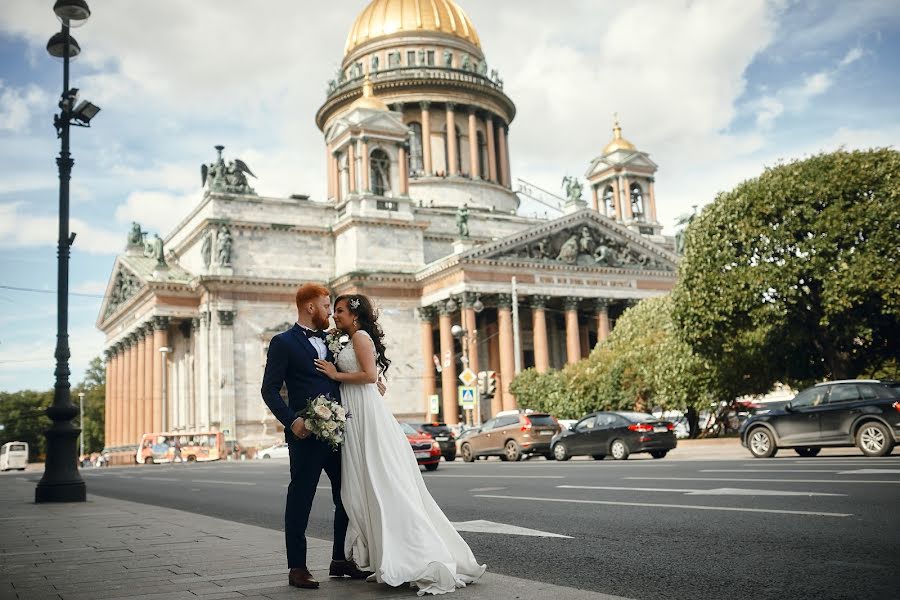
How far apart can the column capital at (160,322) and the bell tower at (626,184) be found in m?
31.7

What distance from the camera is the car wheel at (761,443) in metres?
20.2

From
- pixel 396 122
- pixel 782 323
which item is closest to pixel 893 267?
pixel 782 323

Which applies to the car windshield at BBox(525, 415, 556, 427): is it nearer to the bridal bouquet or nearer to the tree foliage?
the tree foliage

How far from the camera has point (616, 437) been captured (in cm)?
2586

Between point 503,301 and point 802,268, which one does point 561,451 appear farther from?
point 503,301

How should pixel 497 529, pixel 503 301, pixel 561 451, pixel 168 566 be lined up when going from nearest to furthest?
pixel 168 566
pixel 497 529
pixel 561 451
pixel 503 301

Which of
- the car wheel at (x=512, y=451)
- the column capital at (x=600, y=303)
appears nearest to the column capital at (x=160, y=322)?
the column capital at (x=600, y=303)

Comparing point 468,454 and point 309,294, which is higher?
point 309,294

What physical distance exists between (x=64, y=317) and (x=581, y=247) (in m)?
41.1

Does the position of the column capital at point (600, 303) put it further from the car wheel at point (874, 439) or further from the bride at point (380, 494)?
the bride at point (380, 494)

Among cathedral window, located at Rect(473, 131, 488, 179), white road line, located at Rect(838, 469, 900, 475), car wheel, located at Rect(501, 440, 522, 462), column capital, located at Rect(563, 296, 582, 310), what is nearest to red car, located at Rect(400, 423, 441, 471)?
car wheel, located at Rect(501, 440, 522, 462)

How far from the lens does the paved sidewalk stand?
19.5 feet

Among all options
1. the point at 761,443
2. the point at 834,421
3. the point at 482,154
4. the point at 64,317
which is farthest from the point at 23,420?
the point at 834,421

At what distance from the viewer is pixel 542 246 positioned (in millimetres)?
53375
